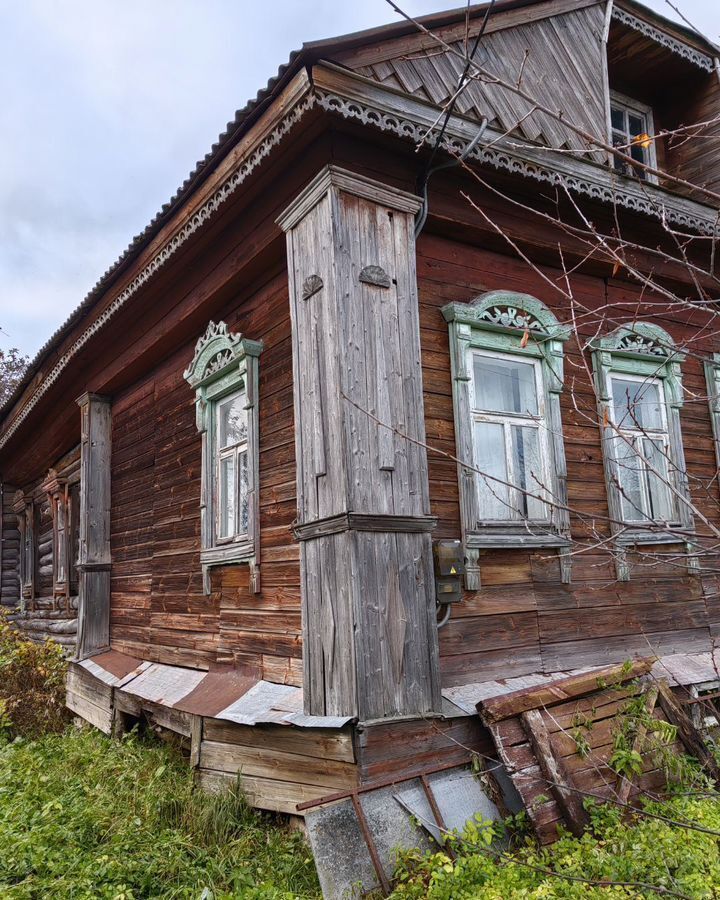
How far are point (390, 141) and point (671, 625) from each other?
14.0ft

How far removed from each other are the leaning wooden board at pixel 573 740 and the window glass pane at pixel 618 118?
19.3 ft

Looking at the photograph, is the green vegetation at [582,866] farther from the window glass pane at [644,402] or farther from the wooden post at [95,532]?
the wooden post at [95,532]

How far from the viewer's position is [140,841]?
15.3 ft

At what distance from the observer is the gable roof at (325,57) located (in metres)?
4.64

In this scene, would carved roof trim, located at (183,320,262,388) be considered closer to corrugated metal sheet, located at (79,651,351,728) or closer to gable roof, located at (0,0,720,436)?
gable roof, located at (0,0,720,436)

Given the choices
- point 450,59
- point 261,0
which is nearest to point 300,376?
point 450,59

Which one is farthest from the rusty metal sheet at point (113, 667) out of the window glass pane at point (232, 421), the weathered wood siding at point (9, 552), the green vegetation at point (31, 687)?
the weathered wood siding at point (9, 552)

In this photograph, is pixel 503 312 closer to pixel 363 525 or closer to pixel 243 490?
pixel 363 525

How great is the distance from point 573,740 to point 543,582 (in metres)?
1.33

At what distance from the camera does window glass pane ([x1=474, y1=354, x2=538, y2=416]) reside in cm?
562

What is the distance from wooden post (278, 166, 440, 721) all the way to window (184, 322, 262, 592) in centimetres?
115

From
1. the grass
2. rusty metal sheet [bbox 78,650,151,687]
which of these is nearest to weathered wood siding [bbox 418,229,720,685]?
the grass

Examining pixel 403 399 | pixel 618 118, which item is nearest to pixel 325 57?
pixel 403 399

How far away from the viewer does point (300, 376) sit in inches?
195
